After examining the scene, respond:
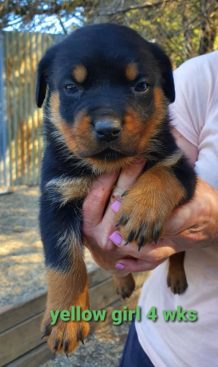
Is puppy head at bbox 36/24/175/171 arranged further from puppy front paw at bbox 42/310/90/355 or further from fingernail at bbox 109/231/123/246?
puppy front paw at bbox 42/310/90/355

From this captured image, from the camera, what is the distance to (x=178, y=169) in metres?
1.74

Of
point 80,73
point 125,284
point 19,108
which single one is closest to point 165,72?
point 80,73

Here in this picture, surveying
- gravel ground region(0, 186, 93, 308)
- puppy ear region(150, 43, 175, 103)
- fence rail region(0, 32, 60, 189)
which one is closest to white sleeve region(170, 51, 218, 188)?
puppy ear region(150, 43, 175, 103)

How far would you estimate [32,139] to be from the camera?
757 cm

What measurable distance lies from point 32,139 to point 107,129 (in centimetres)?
623

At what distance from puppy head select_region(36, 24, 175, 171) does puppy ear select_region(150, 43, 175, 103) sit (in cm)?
3

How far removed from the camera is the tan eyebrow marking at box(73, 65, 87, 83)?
165cm

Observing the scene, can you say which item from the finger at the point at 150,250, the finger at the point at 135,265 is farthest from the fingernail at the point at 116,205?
the finger at the point at 135,265

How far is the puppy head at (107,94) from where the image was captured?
5.11 feet

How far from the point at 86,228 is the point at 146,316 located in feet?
1.56

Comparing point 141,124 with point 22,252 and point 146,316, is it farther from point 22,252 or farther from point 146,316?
point 22,252

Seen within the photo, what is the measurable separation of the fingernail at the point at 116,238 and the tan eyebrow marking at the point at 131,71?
0.56 metres

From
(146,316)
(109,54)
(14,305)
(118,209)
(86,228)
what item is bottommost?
(14,305)

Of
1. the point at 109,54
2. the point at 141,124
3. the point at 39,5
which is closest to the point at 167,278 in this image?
the point at 141,124
